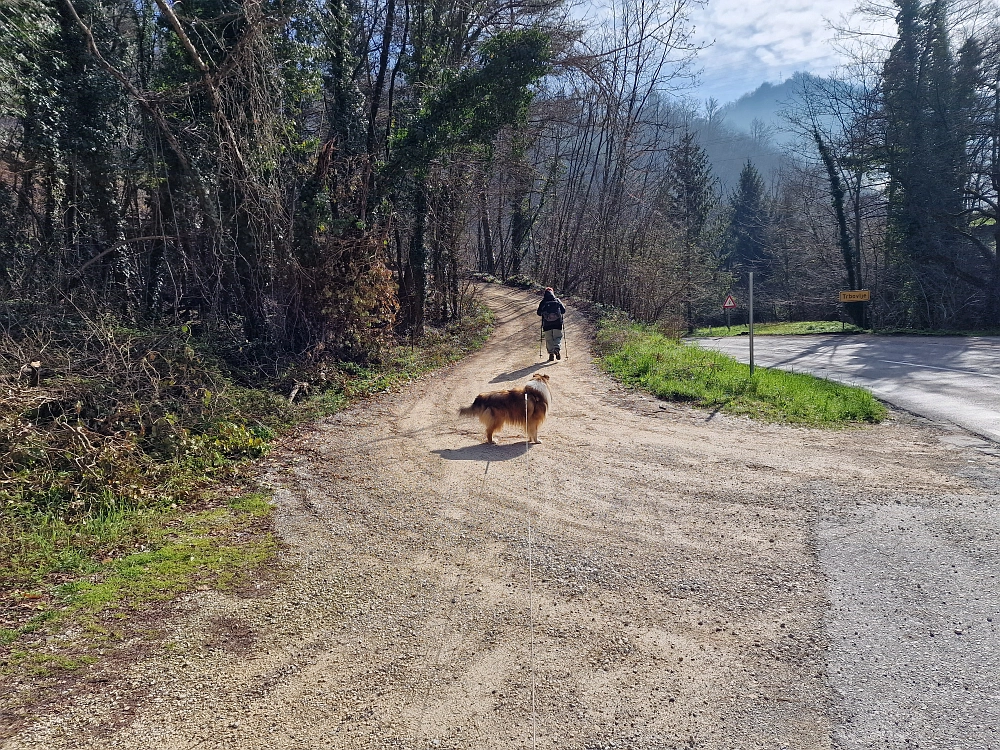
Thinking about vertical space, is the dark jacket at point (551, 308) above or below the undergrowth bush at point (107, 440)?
above

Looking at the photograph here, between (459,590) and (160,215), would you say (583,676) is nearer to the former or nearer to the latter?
(459,590)

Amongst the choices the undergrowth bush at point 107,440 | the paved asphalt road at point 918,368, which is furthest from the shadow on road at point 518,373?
the paved asphalt road at point 918,368

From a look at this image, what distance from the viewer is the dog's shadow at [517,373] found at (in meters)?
13.4

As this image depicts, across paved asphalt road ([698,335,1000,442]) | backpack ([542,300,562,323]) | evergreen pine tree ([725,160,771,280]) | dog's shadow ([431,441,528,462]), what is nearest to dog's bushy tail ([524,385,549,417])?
dog's shadow ([431,441,528,462])

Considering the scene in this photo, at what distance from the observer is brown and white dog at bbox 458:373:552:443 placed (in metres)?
8.48

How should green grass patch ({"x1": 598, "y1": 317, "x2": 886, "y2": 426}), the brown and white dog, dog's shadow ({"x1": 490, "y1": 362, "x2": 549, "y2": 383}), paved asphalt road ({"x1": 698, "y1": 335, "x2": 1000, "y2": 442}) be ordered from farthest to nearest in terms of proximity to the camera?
dog's shadow ({"x1": 490, "y1": 362, "x2": 549, "y2": 383}), paved asphalt road ({"x1": 698, "y1": 335, "x2": 1000, "y2": 442}), green grass patch ({"x1": 598, "y1": 317, "x2": 886, "y2": 426}), the brown and white dog

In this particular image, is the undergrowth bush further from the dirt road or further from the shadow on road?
the shadow on road

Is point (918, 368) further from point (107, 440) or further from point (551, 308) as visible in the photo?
point (107, 440)

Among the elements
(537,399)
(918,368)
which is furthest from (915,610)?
(918,368)

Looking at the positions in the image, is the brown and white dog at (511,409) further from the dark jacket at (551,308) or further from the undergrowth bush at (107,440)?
the dark jacket at (551,308)

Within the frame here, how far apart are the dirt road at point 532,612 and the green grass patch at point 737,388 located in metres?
1.95

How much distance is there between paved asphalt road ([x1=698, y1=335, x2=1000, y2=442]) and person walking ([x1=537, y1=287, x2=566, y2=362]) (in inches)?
286

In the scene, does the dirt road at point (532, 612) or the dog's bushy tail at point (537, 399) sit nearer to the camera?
the dirt road at point (532, 612)

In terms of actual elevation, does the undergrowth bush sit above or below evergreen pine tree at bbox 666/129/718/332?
below
